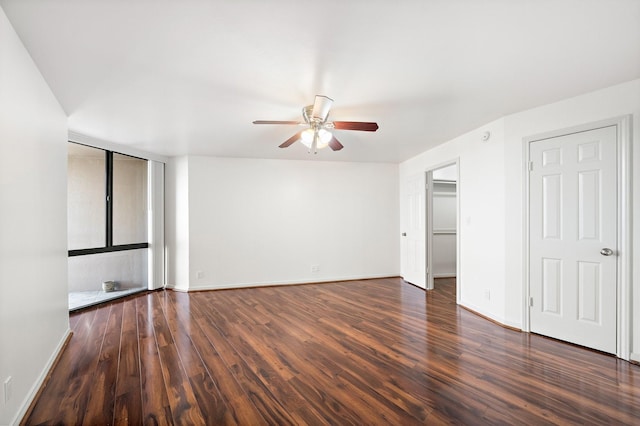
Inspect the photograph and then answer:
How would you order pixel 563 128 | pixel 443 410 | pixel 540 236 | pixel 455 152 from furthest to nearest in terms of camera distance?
pixel 455 152 < pixel 540 236 < pixel 563 128 < pixel 443 410

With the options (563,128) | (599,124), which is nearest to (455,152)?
(563,128)

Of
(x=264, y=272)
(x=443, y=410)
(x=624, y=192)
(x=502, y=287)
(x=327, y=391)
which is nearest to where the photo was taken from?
(x=443, y=410)

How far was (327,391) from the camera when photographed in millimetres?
2037

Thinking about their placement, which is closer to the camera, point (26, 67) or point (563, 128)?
point (26, 67)

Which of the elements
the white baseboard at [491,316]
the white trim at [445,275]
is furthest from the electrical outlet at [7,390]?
the white trim at [445,275]

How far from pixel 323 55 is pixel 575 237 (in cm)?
291

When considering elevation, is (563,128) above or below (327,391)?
above

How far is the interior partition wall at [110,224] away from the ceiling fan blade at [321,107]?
12.0 feet

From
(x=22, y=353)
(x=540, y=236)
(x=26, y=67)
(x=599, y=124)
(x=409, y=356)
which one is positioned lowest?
(x=409, y=356)

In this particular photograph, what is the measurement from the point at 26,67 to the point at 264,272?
4.15 meters

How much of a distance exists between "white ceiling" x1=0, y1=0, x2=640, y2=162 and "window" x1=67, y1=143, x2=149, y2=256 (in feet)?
4.09

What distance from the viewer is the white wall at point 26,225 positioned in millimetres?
1616

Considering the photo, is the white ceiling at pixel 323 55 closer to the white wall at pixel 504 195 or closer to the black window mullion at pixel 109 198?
the white wall at pixel 504 195

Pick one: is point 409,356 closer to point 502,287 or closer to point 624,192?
point 502,287
